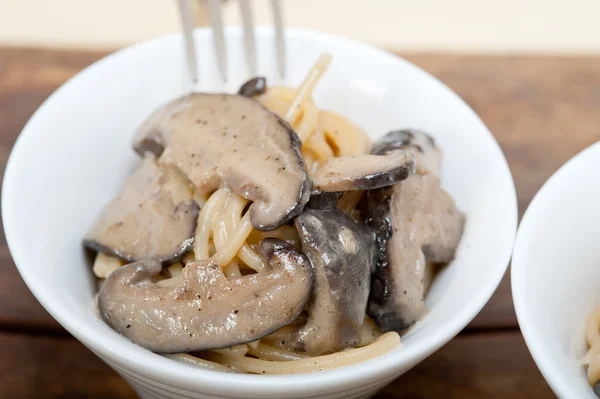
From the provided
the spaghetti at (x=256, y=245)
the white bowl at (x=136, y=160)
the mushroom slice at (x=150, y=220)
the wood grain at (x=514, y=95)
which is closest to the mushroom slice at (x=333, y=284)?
the spaghetti at (x=256, y=245)

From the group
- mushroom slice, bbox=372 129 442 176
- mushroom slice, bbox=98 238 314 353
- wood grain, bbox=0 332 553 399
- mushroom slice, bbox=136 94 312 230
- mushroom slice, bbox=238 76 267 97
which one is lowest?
wood grain, bbox=0 332 553 399

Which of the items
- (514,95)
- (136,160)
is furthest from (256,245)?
(514,95)

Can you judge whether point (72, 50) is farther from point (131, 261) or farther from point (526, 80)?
point (526, 80)

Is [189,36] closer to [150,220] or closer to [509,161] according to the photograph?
[150,220]

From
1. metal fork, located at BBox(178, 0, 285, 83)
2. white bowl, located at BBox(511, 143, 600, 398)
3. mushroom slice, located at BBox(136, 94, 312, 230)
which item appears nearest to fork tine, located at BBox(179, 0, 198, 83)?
metal fork, located at BBox(178, 0, 285, 83)

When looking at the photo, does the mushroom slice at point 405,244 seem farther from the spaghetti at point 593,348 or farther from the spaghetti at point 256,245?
the spaghetti at point 593,348

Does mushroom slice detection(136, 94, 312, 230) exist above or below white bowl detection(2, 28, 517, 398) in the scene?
above

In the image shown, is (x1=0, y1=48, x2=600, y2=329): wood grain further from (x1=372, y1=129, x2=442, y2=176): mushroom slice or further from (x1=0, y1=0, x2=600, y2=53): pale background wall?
(x1=0, y1=0, x2=600, y2=53): pale background wall
